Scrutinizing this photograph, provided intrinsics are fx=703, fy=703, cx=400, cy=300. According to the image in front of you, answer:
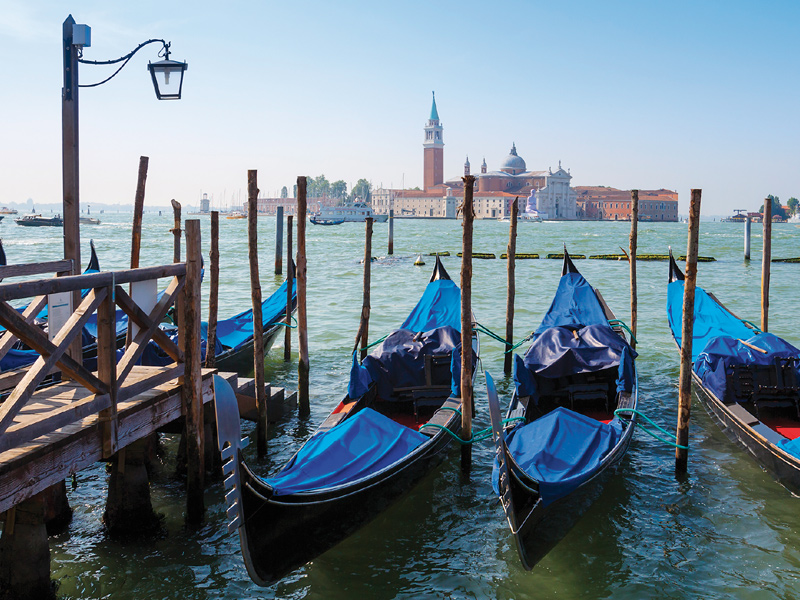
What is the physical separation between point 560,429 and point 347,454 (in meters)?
1.03

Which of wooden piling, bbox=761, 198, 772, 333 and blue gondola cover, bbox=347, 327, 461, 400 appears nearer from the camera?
blue gondola cover, bbox=347, 327, 461, 400

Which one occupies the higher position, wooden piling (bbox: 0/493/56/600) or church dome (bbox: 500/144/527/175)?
church dome (bbox: 500/144/527/175)

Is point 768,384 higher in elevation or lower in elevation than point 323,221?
lower

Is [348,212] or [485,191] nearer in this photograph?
[348,212]

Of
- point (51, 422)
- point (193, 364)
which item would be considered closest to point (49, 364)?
point (51, 422)

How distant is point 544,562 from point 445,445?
939 mm

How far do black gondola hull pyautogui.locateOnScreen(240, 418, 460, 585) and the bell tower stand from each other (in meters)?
73.7

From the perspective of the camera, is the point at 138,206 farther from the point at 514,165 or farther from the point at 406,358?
the point at 514,165

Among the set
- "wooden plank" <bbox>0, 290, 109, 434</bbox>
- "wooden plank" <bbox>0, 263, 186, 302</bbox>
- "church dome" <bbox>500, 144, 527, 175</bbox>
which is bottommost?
"wooden plank" <bbox>0, 290, 109, 434</bbox>

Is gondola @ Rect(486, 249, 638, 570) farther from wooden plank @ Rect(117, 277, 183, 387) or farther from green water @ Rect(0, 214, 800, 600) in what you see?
wooden plank @ Rect(117, 277, 183, 387)

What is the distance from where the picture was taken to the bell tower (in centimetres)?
7631

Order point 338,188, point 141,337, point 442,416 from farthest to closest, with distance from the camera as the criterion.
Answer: point 338,188, point 442,416, point 141,337

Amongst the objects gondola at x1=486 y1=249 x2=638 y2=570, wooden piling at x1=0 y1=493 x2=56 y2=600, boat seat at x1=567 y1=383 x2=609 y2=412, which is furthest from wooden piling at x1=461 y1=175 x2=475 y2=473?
wooden piling at x1=0 y1=493 x2=56 y2=600

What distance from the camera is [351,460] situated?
296 centimetres
